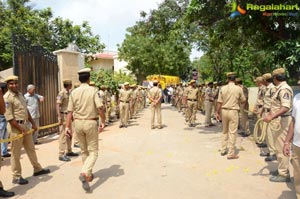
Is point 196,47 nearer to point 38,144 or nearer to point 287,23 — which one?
point 287,23

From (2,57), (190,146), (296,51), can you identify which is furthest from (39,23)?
(296,51)

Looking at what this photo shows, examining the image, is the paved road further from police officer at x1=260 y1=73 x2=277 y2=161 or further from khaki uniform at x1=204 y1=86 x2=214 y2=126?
khaki uniform at x1=204 y1=86 x2=214 y2=126

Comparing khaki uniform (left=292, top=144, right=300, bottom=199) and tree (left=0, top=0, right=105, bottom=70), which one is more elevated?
tree (left=0, top=0, right=105, bottom=70)

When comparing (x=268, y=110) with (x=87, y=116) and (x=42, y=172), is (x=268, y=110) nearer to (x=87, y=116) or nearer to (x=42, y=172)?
(x=87, y=116)

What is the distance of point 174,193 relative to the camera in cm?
499

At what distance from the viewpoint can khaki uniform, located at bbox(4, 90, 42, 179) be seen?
553 centimetres

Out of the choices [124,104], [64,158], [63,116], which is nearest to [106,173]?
[64,158]

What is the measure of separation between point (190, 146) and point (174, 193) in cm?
374

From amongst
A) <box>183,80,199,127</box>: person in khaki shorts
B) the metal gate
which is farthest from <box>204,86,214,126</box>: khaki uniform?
the metal gate

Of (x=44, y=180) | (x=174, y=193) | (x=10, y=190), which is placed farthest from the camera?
(x=44, y=180)

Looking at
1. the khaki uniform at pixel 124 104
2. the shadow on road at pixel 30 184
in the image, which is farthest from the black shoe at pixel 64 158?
the khaki uniform at pixel 124 104

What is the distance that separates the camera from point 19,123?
5824 millimetres

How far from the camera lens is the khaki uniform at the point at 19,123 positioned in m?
5.53

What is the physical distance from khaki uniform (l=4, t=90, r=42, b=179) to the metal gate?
325cm
